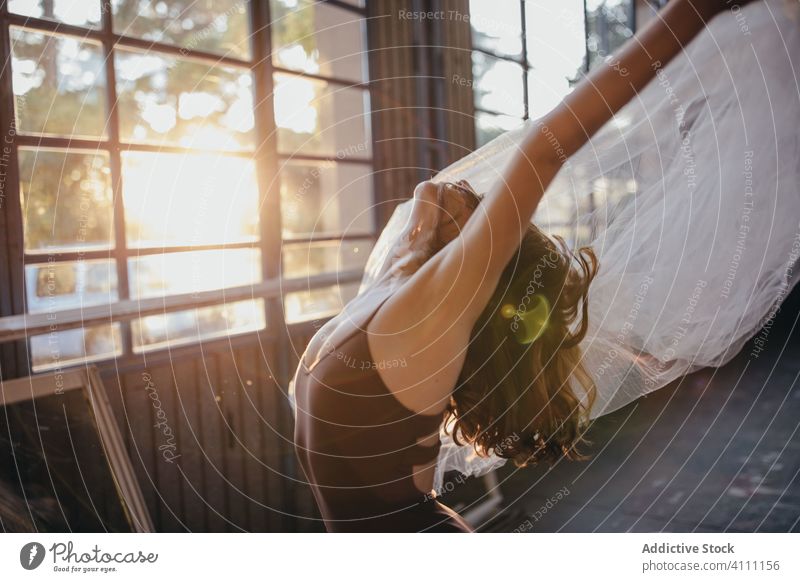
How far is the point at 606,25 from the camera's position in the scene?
77 centimetres

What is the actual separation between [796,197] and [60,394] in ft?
3.17

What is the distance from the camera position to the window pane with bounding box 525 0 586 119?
2.58 feet

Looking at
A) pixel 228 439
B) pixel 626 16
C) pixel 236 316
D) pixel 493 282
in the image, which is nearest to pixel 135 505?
pixel 228 439

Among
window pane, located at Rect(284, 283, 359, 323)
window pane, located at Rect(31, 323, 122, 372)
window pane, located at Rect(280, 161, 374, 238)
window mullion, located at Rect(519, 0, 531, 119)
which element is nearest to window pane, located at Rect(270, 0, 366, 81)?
window pane, located at Rect(280, 161, 374, 238)

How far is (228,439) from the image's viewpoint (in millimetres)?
950

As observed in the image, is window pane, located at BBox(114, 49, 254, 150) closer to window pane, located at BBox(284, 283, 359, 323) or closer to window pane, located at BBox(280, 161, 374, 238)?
window pane, located at BBox(280, 161, 374, 238)

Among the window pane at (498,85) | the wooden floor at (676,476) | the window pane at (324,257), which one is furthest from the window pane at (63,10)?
the wooden floor at (676,476)

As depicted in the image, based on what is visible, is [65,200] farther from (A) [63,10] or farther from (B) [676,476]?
(B) [676,476]

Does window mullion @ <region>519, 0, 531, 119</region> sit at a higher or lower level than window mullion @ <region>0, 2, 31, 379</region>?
higher

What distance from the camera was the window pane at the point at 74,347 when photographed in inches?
30.7

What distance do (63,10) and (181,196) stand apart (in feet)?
0.88

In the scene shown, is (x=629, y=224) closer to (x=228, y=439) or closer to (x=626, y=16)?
(x=626, y=16)

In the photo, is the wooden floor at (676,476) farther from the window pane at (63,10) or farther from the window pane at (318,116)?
the window pane at (63,10)

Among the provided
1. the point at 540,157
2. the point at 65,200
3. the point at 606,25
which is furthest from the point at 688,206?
the point at 65,200
